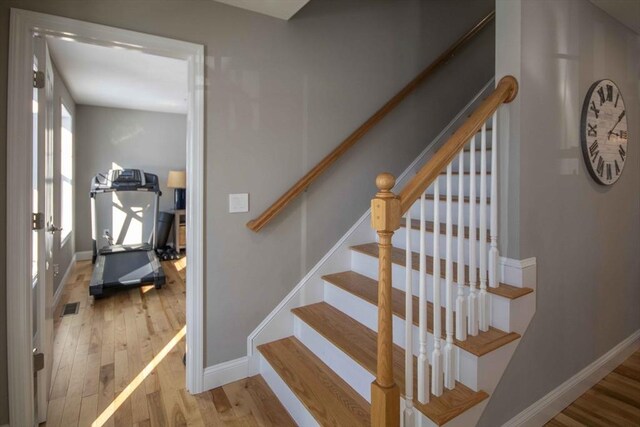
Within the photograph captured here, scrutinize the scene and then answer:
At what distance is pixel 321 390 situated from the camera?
173 cm

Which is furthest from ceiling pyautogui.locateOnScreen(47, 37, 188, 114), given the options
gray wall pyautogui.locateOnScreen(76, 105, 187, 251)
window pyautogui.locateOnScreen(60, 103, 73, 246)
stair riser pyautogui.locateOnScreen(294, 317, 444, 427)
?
stair riser pyautogui.locateOnScreen(294, 317, 444, 427)

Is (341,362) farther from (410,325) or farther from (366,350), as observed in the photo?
(410,325)

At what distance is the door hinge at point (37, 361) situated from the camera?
1.68 metres

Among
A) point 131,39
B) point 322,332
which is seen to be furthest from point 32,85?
point 322,332

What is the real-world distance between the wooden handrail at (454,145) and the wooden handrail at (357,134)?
969 millimetres

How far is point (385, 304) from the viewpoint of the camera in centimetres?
115

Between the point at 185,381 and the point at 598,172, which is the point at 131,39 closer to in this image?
the point at 185,381

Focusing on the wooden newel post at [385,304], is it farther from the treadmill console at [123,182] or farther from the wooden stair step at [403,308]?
the treadmill console at [123,182]

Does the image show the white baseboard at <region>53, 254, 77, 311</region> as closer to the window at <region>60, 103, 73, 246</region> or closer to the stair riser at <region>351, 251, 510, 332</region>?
the window at <region>60, 103, 73, 246</region>

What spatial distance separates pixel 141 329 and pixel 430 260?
245 centimetres

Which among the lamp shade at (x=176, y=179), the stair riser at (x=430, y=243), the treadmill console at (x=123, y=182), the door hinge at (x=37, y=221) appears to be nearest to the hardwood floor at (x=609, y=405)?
the stair riser at (x=430, y=243)

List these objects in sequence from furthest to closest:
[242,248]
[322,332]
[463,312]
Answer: [242,248] < [322,332] < [463,312]

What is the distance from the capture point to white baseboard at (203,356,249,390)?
80.4 inches

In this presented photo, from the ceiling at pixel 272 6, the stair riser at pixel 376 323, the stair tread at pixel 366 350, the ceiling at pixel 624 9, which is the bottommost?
the stair tread at pixel 366 350
